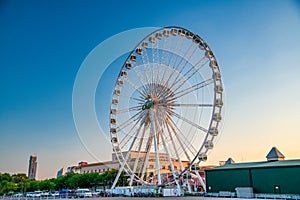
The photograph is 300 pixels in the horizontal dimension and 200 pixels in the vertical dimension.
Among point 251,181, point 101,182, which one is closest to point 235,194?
point 251,181

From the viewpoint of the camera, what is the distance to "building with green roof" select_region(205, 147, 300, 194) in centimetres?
2548

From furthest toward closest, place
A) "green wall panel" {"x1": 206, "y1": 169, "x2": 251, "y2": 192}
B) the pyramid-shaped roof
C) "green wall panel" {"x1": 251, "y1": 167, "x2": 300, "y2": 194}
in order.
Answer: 1. the pyramid-shaped roof
2. "green wall panel" {"x1": 206, "y1": 169, "x2": 251, "y2": 192}
3. "green wall panel" {"x1": 251, "y1": 167, "x2": 300, "y2": 194}

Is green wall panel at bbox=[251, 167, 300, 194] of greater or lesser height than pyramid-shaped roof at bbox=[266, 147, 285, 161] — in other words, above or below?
below

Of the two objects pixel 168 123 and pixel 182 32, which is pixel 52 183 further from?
pixel 182 32

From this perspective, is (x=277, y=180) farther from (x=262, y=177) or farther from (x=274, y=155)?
(x=274, y=155)

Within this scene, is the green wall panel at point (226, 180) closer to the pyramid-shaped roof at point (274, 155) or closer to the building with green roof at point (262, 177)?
the building with green roof at point (262, 177)

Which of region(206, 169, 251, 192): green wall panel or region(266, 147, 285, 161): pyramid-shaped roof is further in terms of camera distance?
region(266, 147, 285, 161): pyramid-shaped roof

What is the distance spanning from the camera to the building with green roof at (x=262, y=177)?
2548 centimetres

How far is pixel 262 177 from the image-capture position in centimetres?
2775

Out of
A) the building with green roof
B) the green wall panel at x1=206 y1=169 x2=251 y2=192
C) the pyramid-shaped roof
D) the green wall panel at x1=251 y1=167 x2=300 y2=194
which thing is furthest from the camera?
the pyramid-shaped roof

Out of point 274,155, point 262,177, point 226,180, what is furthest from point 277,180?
point 274,155

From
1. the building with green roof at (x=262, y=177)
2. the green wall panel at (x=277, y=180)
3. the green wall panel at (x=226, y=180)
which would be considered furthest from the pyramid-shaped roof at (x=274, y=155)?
the green wall panel at (x=277, y=180)

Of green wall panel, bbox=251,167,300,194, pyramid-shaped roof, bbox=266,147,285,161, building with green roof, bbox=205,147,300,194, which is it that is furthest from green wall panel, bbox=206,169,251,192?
pyramid-shaped roof, bbox=266,147,285,161

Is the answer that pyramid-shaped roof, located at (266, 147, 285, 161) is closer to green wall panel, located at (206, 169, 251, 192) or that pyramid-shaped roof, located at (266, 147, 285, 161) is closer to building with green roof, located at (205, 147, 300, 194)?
building with green roof, located at (205, 147, 300, 194)
